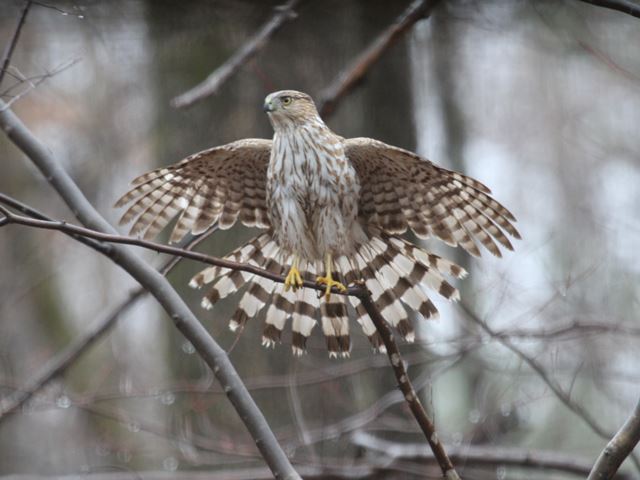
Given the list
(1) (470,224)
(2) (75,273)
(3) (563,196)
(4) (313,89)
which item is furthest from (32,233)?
(1) (470,224)

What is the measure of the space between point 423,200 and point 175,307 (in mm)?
1500

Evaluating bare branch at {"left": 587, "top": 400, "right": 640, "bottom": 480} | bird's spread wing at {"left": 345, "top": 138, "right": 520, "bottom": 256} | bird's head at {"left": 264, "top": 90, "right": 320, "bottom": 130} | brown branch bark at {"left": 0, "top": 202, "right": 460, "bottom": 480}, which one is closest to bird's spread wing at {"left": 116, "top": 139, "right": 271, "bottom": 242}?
bird's head at {"left": 264, "top": 90, "right": 320, "bottom": 130}

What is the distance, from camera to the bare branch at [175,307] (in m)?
3.02

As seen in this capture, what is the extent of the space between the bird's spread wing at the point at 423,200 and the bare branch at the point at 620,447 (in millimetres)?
1309

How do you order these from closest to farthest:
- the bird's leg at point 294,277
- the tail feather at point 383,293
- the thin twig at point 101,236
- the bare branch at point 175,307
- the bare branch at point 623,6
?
the thin twig at point 101,236
the bare branch at point 623,6
the bare branch at point 175,307
the bird's leg at point 294,277
the tail feather at point 383,293

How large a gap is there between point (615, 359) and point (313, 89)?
267 cm

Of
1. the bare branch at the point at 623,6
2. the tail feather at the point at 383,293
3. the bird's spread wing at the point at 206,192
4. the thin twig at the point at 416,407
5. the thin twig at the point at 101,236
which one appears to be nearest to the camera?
the thin twig at the point at 101,236

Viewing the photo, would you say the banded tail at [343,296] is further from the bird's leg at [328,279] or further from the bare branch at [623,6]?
the bare branch at [623,6]

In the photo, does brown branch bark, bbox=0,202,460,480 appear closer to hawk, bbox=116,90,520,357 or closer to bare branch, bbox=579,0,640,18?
hawk, bbox=116,90,520,357

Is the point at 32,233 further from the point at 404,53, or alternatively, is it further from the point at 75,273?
the point at 404,53

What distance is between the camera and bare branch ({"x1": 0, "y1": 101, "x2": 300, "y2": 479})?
9.91 ft

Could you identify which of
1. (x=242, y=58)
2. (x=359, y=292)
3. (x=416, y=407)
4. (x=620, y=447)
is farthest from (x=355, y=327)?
(x=620, y=447)

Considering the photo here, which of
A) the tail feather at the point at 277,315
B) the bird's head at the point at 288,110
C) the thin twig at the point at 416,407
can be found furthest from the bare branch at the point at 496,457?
the bird's head at the point at 288,110

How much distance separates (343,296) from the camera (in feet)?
13.3
